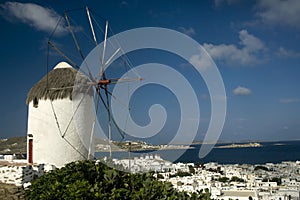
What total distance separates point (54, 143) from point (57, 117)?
0.85 metres

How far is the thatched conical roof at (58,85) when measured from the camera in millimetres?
10344

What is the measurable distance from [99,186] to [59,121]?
513 cm

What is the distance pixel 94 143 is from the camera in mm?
11047

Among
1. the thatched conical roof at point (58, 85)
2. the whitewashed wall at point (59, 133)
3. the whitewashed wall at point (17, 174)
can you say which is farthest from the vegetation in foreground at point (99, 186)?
the thatched conical roof at point (58, 85)

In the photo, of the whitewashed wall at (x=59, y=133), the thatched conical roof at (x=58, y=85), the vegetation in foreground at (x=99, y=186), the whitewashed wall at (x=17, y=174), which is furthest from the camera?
the thatched conical roof at (x=58, y=85)

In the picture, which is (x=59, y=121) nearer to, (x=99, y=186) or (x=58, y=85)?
(x=58, y=85)

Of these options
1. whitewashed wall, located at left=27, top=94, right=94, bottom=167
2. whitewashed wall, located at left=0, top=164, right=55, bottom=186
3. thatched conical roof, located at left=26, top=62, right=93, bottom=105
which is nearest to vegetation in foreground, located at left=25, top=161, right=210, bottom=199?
whitewashed wall, located at left=0, top=164, right=55, bottom=186

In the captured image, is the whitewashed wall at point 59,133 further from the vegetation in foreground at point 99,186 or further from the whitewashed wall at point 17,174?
the vegetation in foreground at point 99,186

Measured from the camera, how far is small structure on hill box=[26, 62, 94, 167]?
403 inches

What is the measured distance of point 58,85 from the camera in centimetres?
1041

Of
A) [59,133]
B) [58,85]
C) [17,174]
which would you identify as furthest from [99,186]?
[58,85]

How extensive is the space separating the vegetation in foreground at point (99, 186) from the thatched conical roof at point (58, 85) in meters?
3.87

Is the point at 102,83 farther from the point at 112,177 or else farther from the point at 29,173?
the point at 29,173

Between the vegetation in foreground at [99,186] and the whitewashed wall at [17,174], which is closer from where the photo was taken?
the vegetation in foreground at [99,186]
